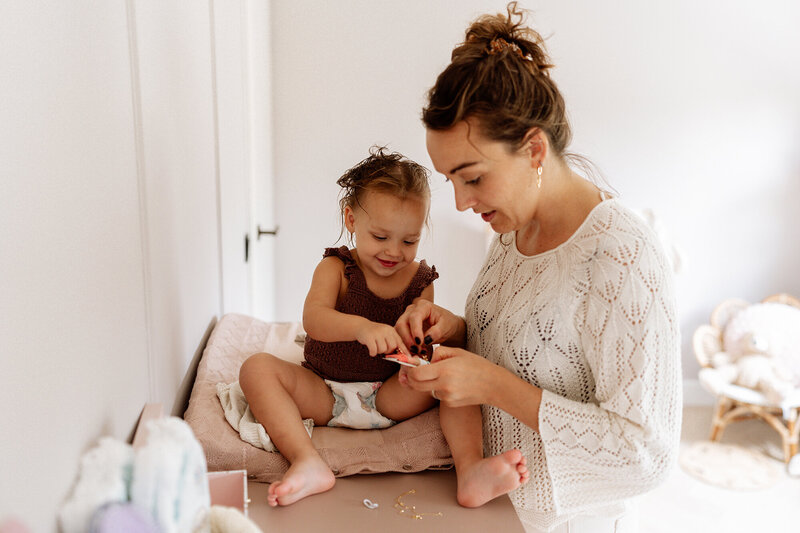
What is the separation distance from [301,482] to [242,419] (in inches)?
8.8

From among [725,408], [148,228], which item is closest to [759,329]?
[725,408]

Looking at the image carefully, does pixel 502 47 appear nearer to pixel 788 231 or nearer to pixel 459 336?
pixel 459 336

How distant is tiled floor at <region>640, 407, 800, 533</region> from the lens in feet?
9.02

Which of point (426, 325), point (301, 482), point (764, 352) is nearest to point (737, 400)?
point (764, 352)

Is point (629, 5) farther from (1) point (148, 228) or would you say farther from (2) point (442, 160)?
(1) point (148, 228)

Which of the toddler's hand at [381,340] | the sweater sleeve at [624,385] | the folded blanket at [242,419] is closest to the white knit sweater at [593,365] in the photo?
the sweater sleeve at [624,385]

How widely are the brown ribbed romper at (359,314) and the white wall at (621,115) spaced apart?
1.92m

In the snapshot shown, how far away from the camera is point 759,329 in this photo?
336 cm

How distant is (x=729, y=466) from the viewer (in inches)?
126

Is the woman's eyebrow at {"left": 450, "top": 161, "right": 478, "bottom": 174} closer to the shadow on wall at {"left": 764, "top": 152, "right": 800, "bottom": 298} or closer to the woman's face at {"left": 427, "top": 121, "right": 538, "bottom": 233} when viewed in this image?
the woman's face at {"left": 427, "top": 121, "right": 538, "bottom": 233}

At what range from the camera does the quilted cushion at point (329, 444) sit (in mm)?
1218

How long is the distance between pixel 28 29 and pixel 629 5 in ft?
11.0

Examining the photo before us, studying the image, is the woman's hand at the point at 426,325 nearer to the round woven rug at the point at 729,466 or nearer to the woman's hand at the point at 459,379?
the woman's hand at the point at 459,379

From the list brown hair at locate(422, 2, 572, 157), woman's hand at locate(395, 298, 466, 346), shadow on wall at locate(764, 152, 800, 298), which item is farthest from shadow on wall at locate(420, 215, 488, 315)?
brown hair at locate(422, 2, 572, 157)
